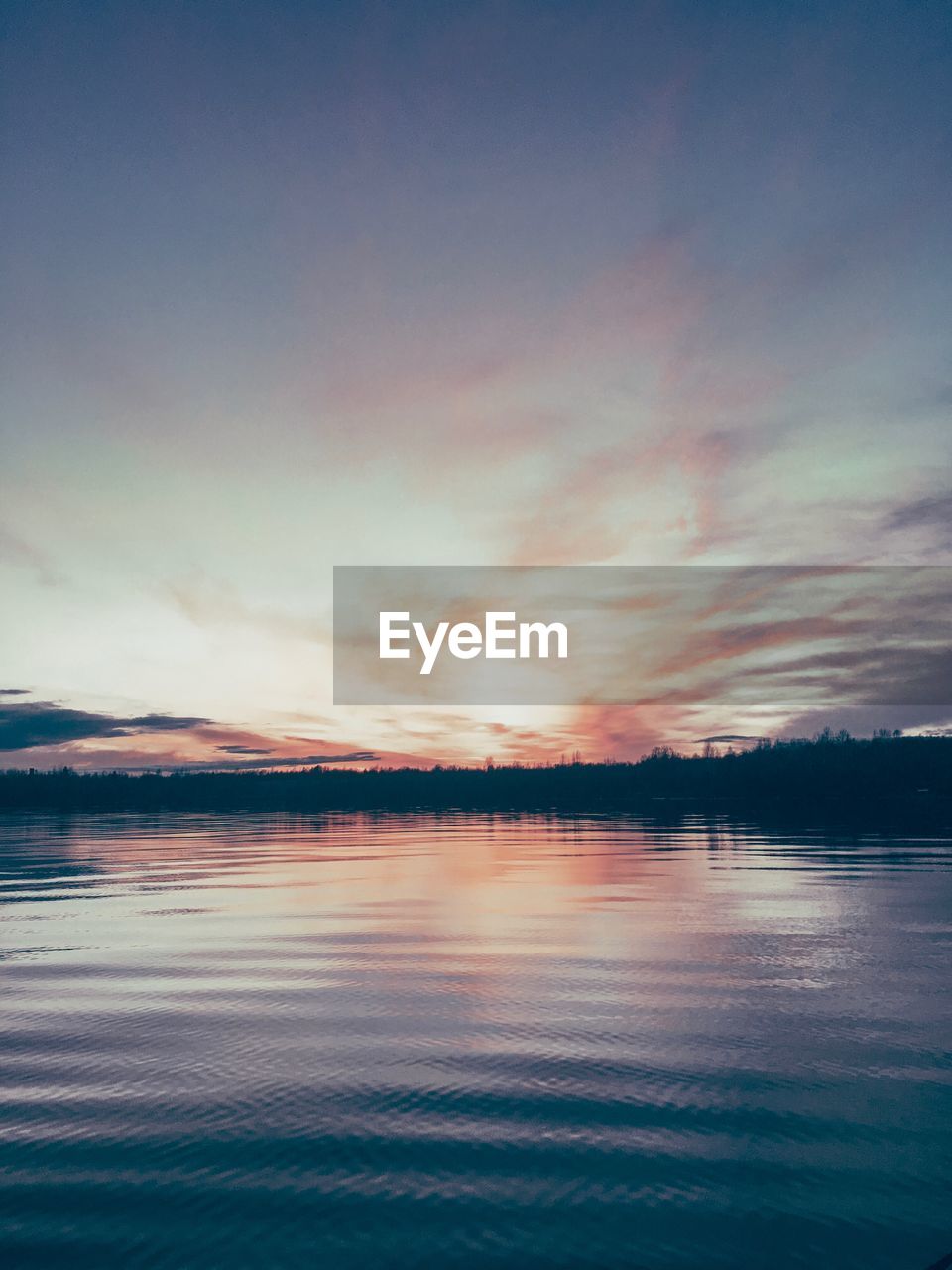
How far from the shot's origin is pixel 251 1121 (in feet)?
25.7

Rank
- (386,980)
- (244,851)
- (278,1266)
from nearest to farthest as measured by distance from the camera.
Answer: (278,1266) < (386,980) < (244,851)

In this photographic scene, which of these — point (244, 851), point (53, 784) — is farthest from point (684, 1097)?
point (53, 784)

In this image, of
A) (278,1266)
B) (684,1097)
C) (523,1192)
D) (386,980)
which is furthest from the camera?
(386,980)

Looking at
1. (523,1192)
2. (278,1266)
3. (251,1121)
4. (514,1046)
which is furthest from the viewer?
(514,1046)

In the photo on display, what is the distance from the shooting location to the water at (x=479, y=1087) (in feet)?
20.0

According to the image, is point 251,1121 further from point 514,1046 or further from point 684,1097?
point 684,1097

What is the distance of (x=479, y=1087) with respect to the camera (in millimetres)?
8648

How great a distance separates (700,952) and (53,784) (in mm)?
201420

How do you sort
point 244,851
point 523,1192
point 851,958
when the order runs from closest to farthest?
1. point 523,1192
2. point 851,958
3. point 244,851

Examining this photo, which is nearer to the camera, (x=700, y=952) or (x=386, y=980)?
(x=386, y=980)

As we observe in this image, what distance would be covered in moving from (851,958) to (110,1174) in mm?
11978

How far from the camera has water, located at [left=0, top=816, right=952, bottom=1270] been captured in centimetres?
609

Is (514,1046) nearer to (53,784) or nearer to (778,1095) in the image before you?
(778,1095)

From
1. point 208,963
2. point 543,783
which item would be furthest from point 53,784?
point 208,963
